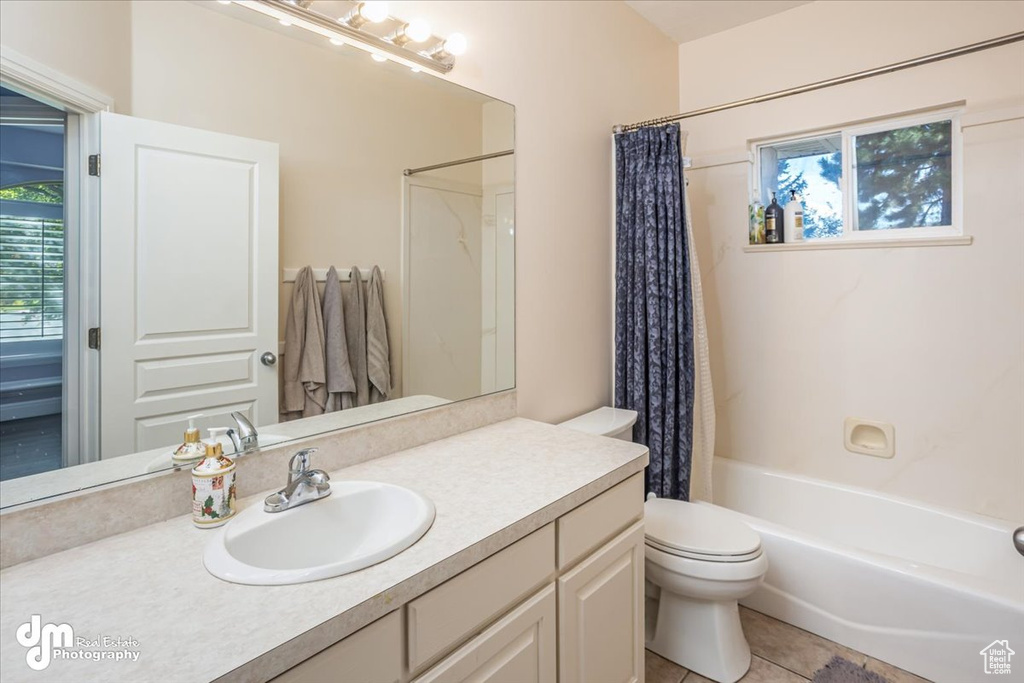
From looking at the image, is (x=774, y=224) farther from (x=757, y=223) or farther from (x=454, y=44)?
(x=454, y=44)

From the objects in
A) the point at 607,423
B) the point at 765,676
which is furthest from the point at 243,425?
the point at 765,676

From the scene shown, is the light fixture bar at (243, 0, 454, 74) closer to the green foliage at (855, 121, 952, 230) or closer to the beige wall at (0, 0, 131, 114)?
the beige wall at (0, 0, 131, 114)

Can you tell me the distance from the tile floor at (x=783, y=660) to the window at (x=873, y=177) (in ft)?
5.67

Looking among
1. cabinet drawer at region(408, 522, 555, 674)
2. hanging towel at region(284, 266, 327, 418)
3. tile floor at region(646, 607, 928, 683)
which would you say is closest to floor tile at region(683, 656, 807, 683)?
tile floor at region(646, 607, 928, 683)

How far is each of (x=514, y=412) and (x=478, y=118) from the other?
3.43 ft

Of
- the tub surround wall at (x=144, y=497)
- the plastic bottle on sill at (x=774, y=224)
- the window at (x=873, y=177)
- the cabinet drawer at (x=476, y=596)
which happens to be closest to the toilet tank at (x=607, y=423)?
the tub surround wall at (x=144, y=497)

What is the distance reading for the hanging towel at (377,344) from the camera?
144cm

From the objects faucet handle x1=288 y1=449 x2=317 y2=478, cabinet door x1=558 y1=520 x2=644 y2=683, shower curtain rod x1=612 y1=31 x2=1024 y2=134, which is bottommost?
cabinet door x1=558 y1=520 x2=644 y2=683

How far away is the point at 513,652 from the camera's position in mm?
1055

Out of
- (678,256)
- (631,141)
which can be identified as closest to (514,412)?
(678,256)

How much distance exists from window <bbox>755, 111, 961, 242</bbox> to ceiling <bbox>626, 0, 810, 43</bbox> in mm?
629

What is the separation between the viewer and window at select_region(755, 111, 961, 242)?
7.23ft

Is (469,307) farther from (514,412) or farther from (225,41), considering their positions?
(225,41)

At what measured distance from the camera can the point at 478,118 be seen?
5.69 feet
